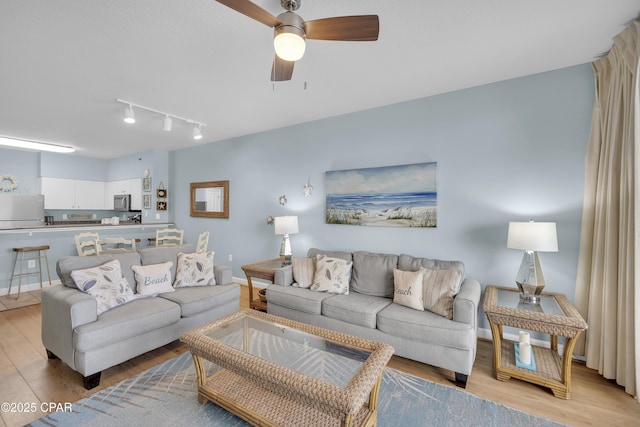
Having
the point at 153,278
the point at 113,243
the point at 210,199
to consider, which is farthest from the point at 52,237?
the point at 153,278

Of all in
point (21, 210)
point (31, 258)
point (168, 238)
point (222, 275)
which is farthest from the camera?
point (21, 210)

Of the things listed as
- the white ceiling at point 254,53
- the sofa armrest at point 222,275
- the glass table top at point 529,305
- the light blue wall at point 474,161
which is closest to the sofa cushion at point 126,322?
the sofa armrest at point 222,275

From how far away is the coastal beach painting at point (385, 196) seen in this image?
127 inches

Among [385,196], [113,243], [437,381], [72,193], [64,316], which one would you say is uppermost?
[72,193]

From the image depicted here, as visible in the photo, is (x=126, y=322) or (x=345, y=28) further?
(x=126, y=322)

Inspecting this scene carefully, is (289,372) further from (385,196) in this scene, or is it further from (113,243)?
(113,243)

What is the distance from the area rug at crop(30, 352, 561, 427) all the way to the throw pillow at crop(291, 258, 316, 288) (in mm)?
1316

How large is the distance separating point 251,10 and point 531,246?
2613 millimetres

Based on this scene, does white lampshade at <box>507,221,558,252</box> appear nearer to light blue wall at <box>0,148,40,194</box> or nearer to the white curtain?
the white curtain

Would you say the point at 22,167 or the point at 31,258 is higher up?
the point at 22,167


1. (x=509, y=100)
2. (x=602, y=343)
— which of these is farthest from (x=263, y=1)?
(x=602, y=343)

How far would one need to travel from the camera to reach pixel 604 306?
2.22 meters

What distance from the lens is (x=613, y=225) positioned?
221cm

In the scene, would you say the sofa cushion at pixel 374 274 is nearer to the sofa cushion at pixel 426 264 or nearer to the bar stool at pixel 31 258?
→ the sofa cushion at pixel 426 264
